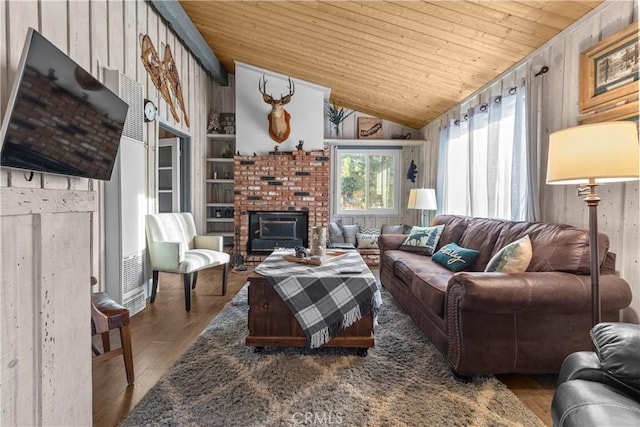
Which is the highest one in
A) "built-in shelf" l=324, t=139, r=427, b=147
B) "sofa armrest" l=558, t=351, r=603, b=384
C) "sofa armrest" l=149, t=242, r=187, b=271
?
"built-in shelf" l=324, t=139, r=427, b=147

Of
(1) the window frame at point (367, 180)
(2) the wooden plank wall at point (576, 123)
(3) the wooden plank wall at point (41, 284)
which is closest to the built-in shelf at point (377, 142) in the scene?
(1) the window frame at point (367, 180)

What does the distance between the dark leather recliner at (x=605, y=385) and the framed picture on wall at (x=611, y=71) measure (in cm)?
171

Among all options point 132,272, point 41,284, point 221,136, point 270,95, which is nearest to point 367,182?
point 270,95

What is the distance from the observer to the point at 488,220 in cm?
317

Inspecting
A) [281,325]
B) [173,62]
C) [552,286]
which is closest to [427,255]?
A: [552,286]

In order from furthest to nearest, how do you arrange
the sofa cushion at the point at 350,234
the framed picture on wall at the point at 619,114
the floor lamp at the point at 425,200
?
the sofa cushion at the point at 350,234
the floor lamp at the point at 425,200
the framed picture on wall at the point at 619,114

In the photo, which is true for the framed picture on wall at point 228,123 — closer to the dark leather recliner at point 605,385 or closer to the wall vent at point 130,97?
the wall vent at point 130,97

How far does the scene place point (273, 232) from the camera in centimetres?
515

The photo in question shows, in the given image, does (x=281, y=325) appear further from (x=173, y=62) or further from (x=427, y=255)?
(x=173, y=62)

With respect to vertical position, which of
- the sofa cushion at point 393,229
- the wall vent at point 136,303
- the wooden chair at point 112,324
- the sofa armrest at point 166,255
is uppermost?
the sofa cushion at point 393,229

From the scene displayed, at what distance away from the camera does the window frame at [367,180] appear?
19.7 ft

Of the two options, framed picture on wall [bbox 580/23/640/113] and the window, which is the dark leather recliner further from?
the window

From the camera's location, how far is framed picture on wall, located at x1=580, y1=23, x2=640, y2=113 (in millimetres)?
1984

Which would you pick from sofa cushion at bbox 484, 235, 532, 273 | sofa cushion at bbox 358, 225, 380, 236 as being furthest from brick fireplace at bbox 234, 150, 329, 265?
sofa cushion at bbox 484, 235, 532, 273
